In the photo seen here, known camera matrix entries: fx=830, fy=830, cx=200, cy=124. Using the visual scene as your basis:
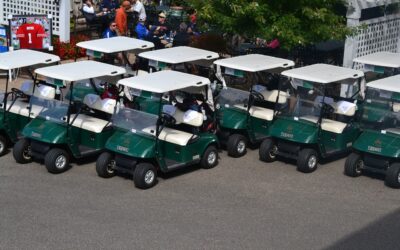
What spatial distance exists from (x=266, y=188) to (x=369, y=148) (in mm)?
1758

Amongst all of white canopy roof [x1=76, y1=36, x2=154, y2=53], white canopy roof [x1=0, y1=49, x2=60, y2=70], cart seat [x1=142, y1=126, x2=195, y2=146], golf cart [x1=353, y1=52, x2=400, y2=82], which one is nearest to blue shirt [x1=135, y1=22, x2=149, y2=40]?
white canopy roof [x1=76, y1=36, x2=154, y2=53]

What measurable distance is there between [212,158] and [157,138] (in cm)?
140

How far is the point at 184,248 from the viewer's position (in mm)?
10102

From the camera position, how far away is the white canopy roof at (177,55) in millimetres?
14531

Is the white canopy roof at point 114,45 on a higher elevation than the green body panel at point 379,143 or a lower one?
higher

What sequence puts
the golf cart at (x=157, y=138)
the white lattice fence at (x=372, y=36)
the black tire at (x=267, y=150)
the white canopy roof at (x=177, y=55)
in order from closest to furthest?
the golf cart at (x=157, y=138), the black tire at (x=267, y=150), the white canopy roof at (x=177, y=55), the white lattice fence at (x=372, y=36)

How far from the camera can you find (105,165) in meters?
12.5

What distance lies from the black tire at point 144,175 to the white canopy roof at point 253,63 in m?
2.65

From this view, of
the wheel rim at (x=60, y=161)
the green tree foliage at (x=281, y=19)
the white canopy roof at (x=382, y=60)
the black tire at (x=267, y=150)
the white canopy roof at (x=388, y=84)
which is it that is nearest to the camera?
the wheel rim at (x=60, y=161)

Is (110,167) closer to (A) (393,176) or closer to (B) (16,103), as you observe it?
(B) (16,103)

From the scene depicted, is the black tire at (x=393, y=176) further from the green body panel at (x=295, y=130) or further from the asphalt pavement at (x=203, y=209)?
the green body panel at (x=295, y=130)

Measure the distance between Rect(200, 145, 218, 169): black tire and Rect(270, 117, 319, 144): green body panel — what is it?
992 mm

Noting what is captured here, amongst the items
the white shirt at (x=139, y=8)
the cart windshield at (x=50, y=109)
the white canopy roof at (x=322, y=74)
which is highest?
the white canopy roof at (x=322, y=74)

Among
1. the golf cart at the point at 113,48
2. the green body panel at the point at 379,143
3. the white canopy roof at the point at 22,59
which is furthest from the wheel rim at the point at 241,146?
the white canopy roof at the point at 22,59
